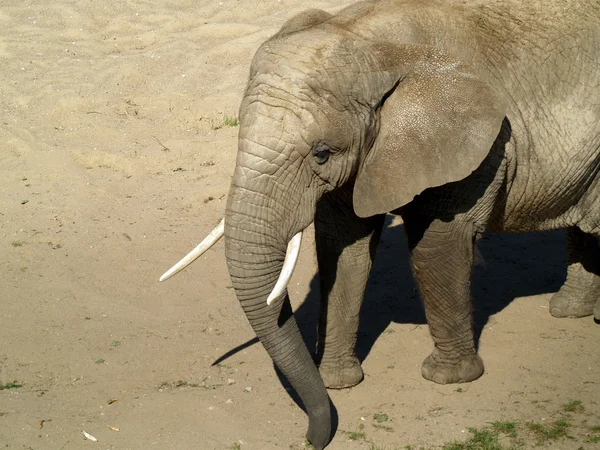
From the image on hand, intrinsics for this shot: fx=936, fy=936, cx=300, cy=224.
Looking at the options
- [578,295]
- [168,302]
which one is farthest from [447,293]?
[168,302]

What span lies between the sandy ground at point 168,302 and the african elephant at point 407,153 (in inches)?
16.1

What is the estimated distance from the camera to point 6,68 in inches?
417

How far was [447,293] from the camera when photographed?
18.2ft

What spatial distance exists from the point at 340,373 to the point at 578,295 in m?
1.99

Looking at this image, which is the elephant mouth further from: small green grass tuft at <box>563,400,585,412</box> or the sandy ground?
small green grass tuft at <box>563,400,585,412</box>

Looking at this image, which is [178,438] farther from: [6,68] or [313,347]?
[6,68]

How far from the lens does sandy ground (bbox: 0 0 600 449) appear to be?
18.2 ft

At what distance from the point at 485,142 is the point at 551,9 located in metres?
1.11

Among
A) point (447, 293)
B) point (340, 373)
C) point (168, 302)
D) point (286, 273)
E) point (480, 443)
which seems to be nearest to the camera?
point (286, 273)

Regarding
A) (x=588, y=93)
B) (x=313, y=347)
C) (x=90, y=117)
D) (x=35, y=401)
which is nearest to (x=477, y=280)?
(x=313, y=347)

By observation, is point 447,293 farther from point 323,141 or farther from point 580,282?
point 580,282

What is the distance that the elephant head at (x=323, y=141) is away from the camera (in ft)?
14.8

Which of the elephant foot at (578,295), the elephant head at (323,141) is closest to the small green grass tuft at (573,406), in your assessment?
the elephant foot at (578,295)

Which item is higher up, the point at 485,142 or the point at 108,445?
the point at 485,142
